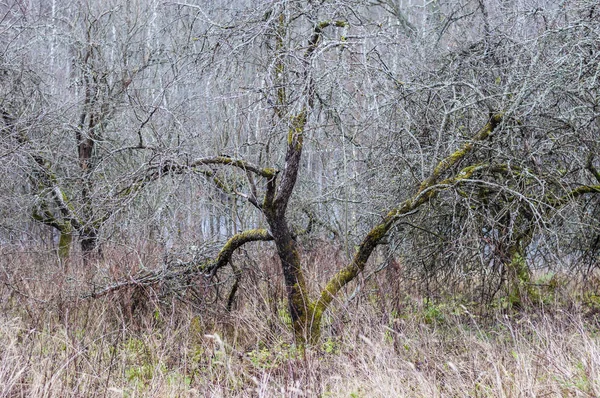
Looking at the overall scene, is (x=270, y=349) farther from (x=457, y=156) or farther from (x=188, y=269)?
(x=457, y=156)

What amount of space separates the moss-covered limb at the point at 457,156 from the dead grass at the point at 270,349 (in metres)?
1.11

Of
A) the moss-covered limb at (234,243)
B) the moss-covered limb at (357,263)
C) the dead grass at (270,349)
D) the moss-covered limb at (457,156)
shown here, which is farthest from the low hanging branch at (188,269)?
the moss-covered limb at (457,156)

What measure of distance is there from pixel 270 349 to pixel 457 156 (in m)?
2.38

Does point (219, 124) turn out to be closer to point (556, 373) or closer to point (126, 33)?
point (126, 33)

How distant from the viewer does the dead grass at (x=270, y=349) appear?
364cm

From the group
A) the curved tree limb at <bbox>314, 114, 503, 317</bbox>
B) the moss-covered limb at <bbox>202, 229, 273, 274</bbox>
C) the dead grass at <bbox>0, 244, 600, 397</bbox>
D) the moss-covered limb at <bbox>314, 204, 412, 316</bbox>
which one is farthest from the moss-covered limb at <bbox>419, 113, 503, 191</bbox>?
the moss-covered limb at <bbox>202, 229, 273, 274</bbox>

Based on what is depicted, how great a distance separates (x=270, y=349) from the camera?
532 centimetres

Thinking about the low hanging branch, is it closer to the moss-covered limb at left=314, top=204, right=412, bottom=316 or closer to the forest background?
the forest background

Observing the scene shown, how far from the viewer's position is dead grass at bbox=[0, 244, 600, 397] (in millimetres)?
3641

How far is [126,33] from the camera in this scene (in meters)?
11.0

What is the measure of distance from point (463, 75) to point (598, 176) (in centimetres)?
164

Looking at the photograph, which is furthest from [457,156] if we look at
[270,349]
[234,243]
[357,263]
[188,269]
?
[188,269]

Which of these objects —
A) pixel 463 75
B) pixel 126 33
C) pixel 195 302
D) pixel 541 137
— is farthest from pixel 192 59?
pixel 126 33

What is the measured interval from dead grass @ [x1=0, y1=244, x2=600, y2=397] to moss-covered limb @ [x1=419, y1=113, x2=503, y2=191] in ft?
3.63
